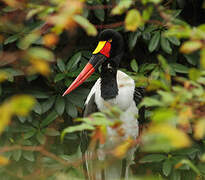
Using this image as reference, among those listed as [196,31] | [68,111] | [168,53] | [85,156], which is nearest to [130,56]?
[168,53]

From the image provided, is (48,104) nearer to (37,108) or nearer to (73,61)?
(37,108)

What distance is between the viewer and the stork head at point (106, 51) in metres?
2.71

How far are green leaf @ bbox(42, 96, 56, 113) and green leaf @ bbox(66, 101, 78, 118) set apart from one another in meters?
0.12

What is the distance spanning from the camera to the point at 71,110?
10.5 feet

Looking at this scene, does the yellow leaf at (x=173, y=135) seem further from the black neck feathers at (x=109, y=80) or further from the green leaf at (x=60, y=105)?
the green leaf at (x=60, y=105)

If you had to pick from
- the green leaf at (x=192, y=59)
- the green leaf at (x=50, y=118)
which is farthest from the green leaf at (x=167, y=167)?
the green leaf at (x=50, y=118)

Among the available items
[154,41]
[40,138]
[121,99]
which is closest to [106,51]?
[121,99]

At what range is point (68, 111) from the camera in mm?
3203

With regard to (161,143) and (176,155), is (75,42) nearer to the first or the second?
(176,155)

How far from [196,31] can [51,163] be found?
2.42 metres

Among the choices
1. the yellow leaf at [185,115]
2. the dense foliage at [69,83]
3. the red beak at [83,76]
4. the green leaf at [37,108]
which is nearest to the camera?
the yellow leaf at [185,115]

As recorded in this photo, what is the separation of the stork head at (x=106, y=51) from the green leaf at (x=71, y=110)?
1.82ft

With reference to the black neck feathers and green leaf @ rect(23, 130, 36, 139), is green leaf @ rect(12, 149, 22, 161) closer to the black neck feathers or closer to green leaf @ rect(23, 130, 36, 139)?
green leaf @ rect(23, 130, 36, 139)

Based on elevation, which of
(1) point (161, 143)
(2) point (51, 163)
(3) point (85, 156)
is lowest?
(2) point (51, 163)
